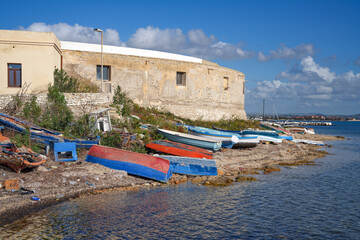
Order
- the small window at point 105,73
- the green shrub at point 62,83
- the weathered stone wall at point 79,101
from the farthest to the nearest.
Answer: the small window at point 105,73, the green shrub at point 62,83, the weathered stone wall at point 79,101

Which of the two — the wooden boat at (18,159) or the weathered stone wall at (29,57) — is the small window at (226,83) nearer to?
the weathered stone wall at (29,57)

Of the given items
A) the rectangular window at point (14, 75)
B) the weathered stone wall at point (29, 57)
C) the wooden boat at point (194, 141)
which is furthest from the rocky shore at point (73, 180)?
the rectangular window at point (14, 75)

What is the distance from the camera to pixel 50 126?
15273 mm

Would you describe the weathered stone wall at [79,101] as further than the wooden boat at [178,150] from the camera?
Yes

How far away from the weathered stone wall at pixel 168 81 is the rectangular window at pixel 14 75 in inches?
180

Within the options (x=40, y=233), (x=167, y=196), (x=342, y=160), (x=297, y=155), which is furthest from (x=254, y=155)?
(x=40, y=233)

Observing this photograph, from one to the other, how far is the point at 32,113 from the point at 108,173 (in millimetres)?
6590

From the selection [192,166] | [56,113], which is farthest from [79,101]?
[192,166]

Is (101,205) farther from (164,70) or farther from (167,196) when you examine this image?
(164,70)

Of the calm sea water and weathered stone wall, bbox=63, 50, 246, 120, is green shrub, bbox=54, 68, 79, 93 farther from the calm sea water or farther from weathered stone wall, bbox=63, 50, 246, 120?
the calm sea water

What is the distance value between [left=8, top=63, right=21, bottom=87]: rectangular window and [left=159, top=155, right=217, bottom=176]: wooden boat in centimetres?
947

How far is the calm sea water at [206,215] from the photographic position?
25.3 feet

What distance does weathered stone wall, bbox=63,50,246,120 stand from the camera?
75.0 ft

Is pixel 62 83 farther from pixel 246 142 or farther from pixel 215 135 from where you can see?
pixel 246 142
